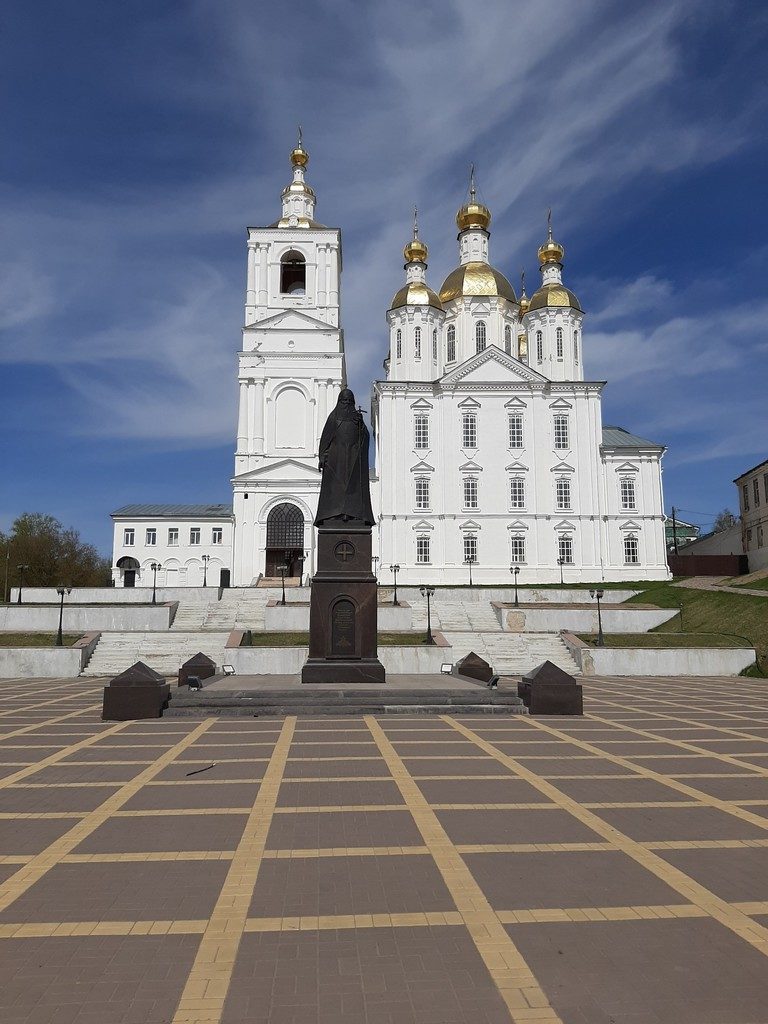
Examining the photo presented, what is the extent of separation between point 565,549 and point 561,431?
334 inches

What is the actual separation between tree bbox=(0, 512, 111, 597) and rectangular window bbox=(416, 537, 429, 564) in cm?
2778

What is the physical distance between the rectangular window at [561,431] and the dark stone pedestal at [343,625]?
3614cm

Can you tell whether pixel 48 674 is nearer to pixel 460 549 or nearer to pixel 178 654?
pixel 178 654

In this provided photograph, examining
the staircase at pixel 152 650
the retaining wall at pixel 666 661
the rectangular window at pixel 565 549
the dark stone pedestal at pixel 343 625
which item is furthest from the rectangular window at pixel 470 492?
the dark stone pedestal at pixel 343 625

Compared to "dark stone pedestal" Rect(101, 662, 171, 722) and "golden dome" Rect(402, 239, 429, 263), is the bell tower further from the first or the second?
"dark stone pedestal" Rect(101, 662, 171, 722)

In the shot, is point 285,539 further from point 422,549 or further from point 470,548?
point 470,548

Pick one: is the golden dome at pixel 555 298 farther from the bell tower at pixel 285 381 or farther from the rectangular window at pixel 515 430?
the bell tower at pixel 285 381

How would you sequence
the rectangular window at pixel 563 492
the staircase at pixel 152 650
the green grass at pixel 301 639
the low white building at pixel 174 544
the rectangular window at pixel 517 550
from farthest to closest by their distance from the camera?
1. the low white building at pixel 174 544
2. the rectangular window at pixel 563 492
3. the rectangular window at pixel 517 550
4. the green grass at pixel 301 639
5. the staircase at pixel 152 650

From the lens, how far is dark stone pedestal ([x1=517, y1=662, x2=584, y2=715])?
15.3m

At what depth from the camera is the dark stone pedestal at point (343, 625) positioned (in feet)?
55.6

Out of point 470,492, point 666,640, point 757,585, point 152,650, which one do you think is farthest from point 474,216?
point 152,650

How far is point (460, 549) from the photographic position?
4881cm

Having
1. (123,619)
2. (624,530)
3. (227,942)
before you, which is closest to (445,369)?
(624,530)

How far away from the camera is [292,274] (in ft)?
178
